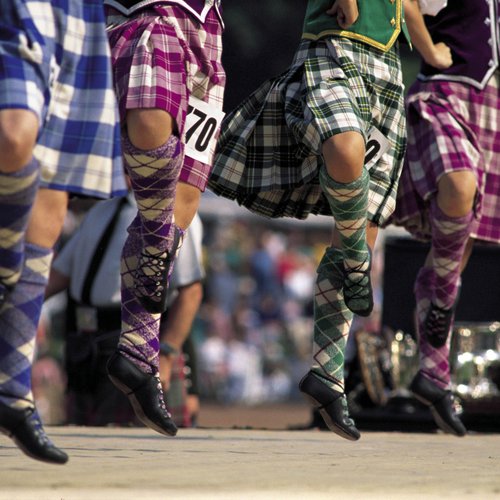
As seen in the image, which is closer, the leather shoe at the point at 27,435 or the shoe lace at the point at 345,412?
the leather shoe at the point at 27,435

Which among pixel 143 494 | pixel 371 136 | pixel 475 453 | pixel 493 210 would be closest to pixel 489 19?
pixel 493 210

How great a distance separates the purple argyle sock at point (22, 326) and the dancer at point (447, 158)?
2331 millimetres

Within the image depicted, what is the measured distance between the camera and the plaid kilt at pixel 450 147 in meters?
5.19

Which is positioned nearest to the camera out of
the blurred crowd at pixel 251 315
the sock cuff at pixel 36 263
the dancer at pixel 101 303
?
the sock cuff at pixel 36 263

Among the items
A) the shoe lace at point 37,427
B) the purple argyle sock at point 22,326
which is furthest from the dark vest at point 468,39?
the shoe lace at point 37,427

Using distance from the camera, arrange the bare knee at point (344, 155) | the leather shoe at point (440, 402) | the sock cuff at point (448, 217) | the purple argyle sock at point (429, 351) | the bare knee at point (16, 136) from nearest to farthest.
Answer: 1. the bare knee at point (16, 136)
2. the bare knee at point (344, 155)
3. the sock cuff at point (448, 217)
4. the leather shoe at point (440, 402)
5. the purple argyle sock at point (429, 351)

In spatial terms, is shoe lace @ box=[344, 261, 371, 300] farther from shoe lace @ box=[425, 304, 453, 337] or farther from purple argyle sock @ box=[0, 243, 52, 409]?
purple argyle sock @ box=[0, 243, 52, 409]

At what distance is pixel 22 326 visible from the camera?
3148 millimetres

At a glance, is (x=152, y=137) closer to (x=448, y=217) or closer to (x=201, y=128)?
(x=201, y=128)

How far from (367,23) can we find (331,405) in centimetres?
130

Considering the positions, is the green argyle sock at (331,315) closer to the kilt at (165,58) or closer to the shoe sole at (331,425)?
the shoe sole at (331,425)

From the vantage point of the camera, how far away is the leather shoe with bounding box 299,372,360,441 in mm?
4199

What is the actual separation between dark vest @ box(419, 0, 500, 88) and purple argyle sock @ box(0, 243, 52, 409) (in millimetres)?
2631

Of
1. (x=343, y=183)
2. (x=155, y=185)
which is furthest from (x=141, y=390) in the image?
(x=343, y=183)
